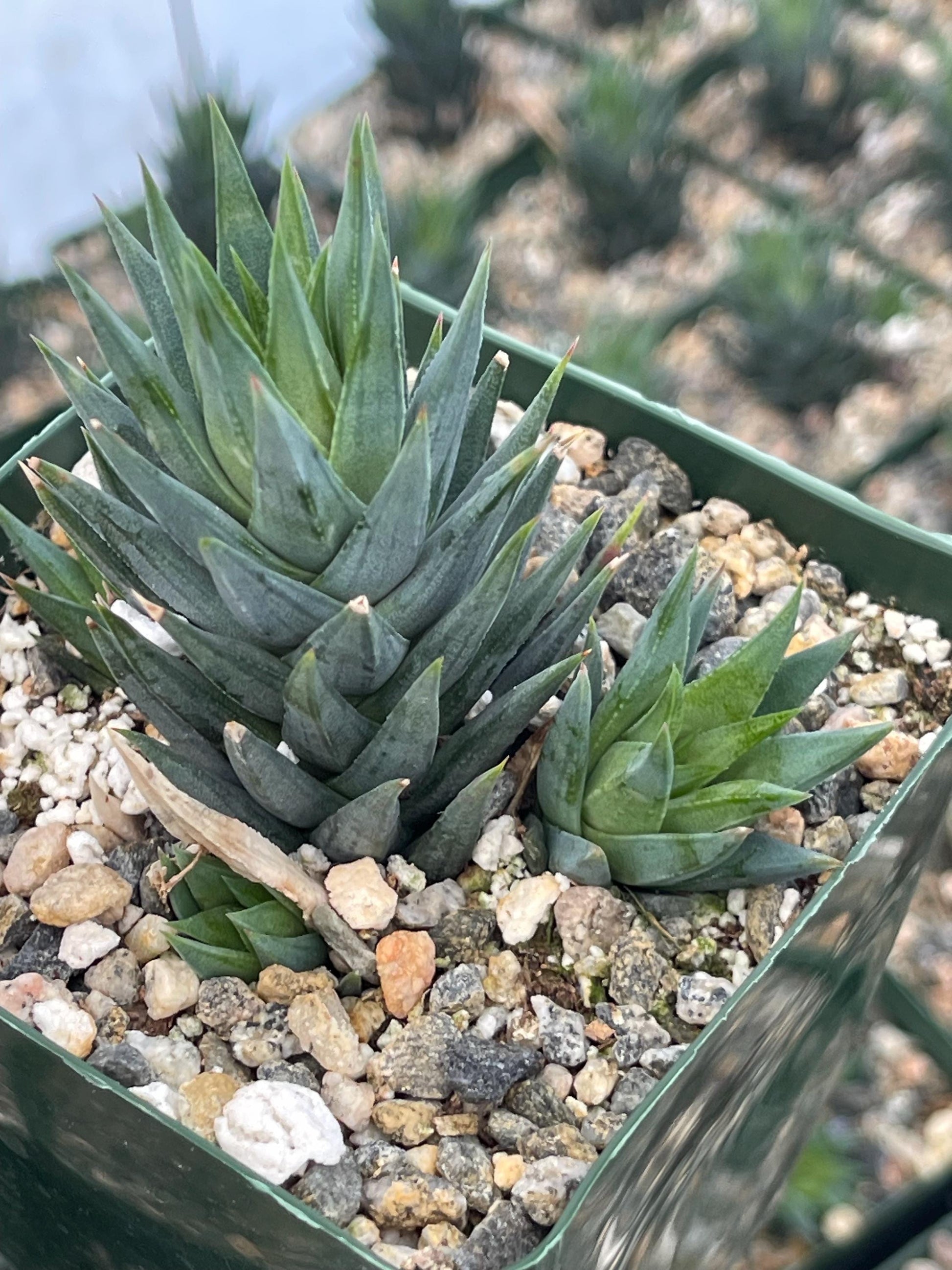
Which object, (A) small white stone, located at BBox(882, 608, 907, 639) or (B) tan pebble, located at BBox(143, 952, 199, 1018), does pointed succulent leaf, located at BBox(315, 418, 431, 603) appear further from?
(A) small white stone, located at BBox(882, 608, 907, 639)

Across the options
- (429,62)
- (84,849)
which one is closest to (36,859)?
(84,849)

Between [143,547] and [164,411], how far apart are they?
70 mm

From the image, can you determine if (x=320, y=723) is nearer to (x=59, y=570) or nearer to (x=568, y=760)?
(x=568, y=760)

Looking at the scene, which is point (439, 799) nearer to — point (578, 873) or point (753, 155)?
point (578, 873)

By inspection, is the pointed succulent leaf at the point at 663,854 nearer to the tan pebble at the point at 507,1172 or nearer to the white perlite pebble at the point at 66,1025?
the tan pebble at the point at 507,1172

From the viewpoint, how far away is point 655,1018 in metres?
0.83

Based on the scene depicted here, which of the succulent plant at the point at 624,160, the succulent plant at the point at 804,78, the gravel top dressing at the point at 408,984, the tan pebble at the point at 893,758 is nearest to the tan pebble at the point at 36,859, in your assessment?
the gravel top dressing at the point at 408,984

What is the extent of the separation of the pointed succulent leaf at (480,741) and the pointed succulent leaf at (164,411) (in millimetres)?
182

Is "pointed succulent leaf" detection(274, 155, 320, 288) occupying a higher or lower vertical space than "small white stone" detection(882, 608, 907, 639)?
higher

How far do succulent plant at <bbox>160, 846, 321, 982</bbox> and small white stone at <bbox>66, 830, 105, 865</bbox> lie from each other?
0.07 m

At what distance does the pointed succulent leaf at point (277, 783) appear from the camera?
2.40 ft

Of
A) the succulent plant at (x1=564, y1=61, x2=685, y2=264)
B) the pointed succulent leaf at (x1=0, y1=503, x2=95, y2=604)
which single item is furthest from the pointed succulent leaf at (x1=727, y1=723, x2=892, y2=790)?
the succulent plant at (x1=564, y1=61, x2=685, y2=264)

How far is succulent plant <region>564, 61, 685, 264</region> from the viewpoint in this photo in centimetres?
190

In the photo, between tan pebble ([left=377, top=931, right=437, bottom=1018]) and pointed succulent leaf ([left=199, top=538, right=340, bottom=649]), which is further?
tan pebble ([left=377, top=931, right=437, bottom=1018])
